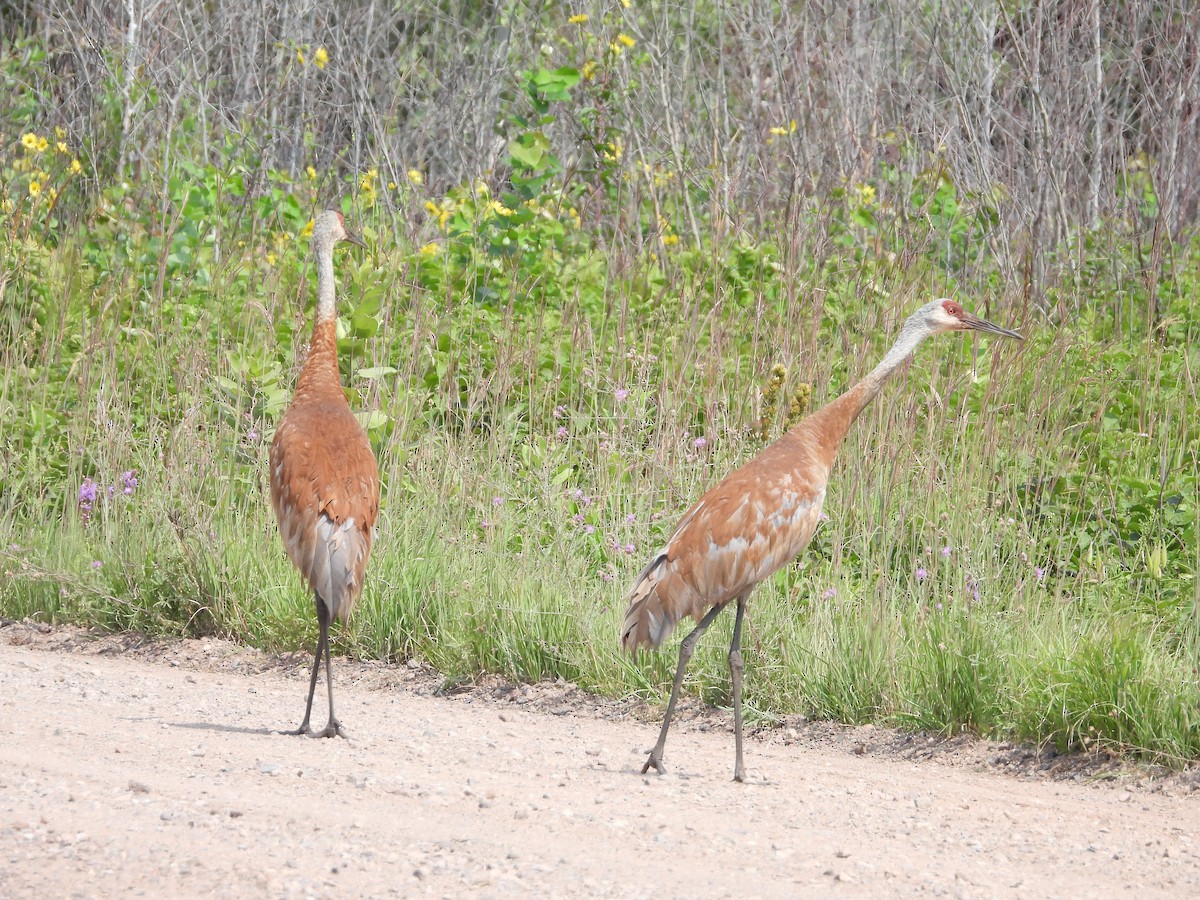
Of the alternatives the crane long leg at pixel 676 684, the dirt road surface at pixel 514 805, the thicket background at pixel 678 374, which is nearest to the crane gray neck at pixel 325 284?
the thicket background at pixel 678 374

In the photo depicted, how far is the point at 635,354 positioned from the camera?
761cm

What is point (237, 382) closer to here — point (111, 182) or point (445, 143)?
point (111, 182)

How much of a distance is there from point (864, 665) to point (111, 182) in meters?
7.28

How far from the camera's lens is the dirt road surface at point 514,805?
12.8 feet

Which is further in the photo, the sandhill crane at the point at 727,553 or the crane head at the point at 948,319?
the crane head at the point at 948,319

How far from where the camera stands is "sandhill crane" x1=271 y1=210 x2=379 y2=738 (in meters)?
5.54

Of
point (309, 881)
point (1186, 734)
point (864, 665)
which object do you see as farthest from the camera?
point (864, 665)

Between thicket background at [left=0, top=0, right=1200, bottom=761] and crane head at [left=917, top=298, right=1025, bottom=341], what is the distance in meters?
0.59

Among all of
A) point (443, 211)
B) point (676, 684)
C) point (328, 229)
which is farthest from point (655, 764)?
point (443, 211)

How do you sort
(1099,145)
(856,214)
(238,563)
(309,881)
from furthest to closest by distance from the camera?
(1099,145) → (856,214) → (238,563) → (309,881)

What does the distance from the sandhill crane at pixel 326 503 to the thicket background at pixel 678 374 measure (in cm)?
101

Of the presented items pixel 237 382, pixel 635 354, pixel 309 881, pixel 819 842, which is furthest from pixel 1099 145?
pixel 309 881

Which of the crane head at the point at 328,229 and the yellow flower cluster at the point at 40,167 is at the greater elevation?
the yellow flower cluster at the point at 40,167

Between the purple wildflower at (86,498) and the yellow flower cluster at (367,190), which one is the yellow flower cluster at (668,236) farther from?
the purple wildflower at (86,498)
